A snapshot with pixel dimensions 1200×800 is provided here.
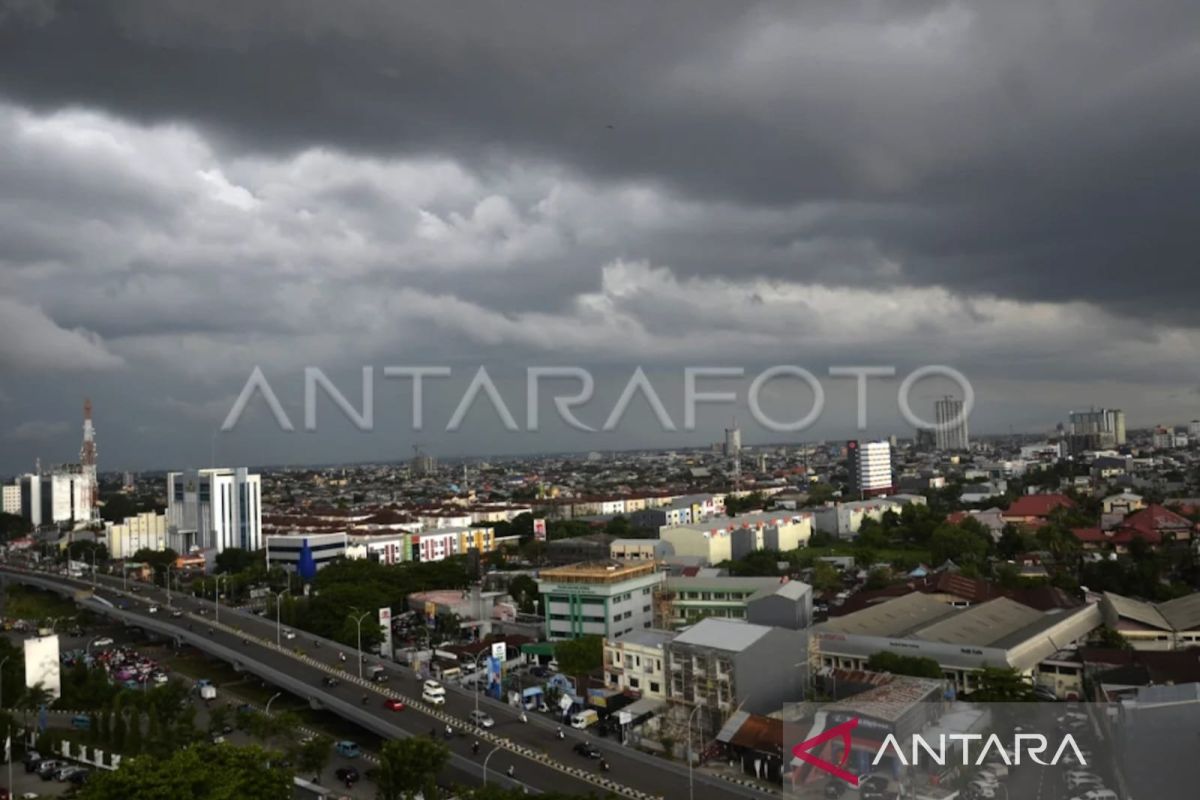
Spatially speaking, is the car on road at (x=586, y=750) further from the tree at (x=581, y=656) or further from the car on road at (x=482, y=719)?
the tree at (x=581, y=656)

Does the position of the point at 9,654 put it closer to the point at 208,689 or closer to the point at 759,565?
the point at 208,689

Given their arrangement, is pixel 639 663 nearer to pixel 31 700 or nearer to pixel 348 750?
pixel 348 750

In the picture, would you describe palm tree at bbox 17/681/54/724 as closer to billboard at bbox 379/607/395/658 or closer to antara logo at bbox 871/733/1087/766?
billboard at bbox 379/607/395/658

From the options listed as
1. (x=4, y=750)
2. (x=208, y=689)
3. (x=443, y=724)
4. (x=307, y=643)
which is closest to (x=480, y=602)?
(x=307, y=643)

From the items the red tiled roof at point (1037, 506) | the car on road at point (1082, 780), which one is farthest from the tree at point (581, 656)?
the red tiled roof at point (1037, 506)

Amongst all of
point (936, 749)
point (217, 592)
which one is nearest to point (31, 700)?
point (217, 592)

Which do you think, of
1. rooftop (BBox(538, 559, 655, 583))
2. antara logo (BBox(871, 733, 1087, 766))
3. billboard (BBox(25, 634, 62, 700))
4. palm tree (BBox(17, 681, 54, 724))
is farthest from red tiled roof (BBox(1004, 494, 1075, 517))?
palm tree (BBox(17, 681, 54, 724))
